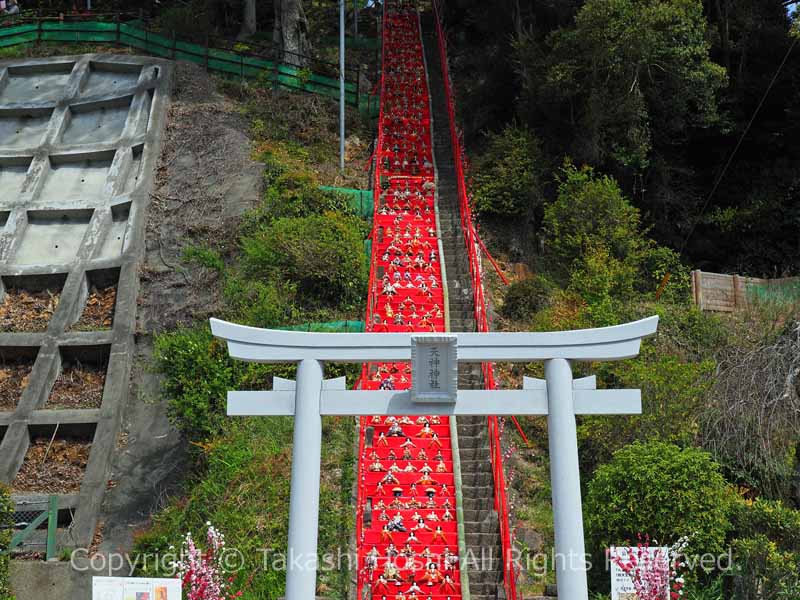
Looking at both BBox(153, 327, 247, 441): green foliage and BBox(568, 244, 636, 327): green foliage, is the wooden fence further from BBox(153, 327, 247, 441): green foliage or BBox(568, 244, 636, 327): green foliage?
BBox(153, 327, 247, 441): green foliage

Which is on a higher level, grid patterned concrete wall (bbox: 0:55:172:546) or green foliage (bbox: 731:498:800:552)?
grid patterned concrete wall (bbox: 0:55:172:546)

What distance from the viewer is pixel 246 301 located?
17.8 m

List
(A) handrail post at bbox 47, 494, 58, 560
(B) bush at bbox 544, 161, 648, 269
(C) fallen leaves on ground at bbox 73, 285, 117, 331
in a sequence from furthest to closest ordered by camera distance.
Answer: (B) bush at bbox 544, 161, 648, 269 → (C) fallen leaves on ground at bbox 73, 285, 117, 331 → (A) handrail post at bbox 47, 494, 58, 560

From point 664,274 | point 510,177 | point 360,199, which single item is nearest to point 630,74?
point 510,177

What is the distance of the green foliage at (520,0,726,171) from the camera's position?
788 inches

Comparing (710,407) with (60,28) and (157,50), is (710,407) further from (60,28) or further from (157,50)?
(60,28)

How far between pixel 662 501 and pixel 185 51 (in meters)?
20.2

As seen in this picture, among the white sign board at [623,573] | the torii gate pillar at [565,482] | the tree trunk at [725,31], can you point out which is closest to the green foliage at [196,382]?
the torii gate pillar at [565,482]

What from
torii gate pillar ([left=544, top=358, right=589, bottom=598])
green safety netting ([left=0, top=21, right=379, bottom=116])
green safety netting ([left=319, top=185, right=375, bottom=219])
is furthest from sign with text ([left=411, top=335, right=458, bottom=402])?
green safety netting ([left=0, top=21, right=379, bottom=116])

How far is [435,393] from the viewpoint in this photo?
32.4 feet

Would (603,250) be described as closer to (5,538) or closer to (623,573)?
(623,573)

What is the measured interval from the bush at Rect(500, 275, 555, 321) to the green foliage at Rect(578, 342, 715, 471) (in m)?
3.16

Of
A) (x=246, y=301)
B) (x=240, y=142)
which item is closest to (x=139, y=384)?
(x=246, y=301)

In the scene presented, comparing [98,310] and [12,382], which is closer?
[12,382]
